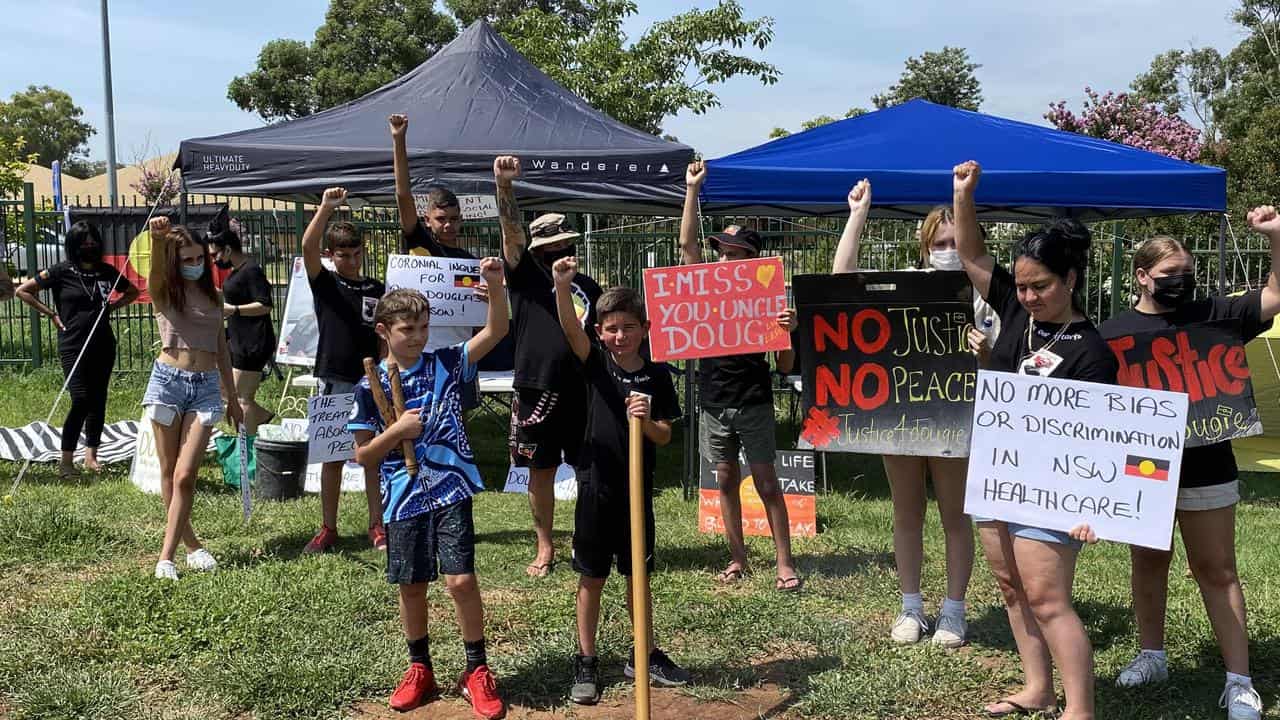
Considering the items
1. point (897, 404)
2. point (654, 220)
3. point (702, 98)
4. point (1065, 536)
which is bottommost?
point (1065, 536)

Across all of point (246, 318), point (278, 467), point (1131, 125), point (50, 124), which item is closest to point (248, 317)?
point (246, 318)

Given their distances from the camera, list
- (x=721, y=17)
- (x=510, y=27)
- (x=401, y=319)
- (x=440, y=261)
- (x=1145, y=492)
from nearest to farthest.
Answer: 1. (x=1145, y=492)
2. (x=401, y=319)
3. (x=440, y=261)
4. (x=721, y=17)
5. (x=510, y=27)

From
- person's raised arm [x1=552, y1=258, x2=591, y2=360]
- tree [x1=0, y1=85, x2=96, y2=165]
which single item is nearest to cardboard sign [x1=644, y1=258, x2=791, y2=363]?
person's raised arm [x1=552, y1=258, x2=591, y2=360]

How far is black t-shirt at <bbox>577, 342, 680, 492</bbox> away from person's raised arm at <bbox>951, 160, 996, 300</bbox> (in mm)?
1209

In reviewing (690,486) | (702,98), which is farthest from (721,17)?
(690,486)

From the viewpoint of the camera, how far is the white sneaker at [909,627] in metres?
4.80

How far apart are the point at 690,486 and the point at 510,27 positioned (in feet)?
47.5

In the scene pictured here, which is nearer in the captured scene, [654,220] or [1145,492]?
[1145,492]

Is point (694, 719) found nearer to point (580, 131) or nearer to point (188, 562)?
point (188, 562)

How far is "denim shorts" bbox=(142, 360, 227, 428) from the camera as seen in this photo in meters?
5.64

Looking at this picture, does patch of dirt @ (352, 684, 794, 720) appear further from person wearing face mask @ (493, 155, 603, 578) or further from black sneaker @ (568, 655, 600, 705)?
person wearing face mask @ (493, 155, 603, 578)

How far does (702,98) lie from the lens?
61.8 ft

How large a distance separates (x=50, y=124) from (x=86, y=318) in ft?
266

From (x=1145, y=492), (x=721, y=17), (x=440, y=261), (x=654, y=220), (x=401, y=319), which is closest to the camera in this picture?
(x=1145, y=492)
